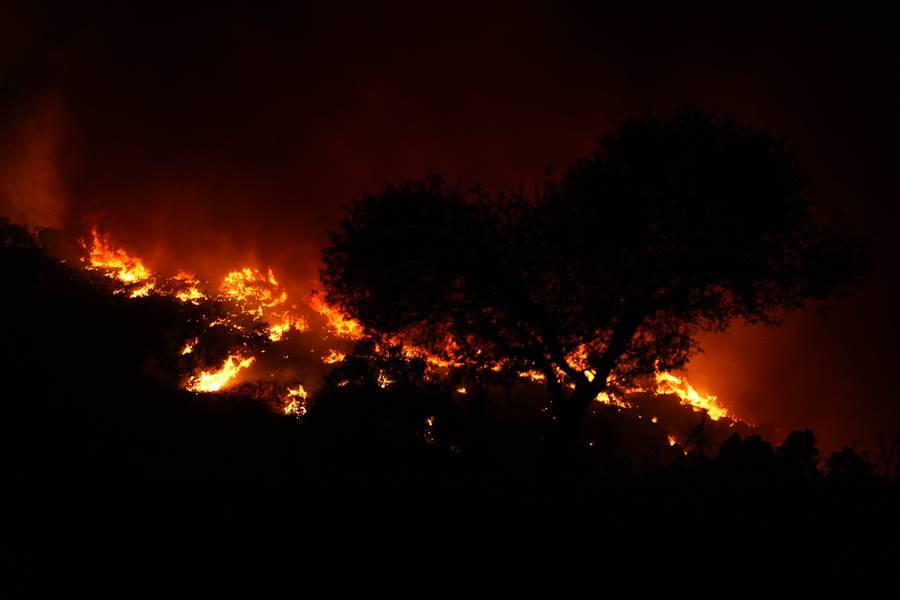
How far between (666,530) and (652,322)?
7.34 meters

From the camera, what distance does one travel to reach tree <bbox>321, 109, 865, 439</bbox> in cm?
1300

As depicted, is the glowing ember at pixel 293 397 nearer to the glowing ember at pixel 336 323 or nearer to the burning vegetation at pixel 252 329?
the burning vegetation at pixel 252 329

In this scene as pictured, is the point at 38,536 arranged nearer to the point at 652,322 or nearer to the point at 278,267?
the point at 652,322

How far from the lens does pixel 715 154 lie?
1313 centimetres

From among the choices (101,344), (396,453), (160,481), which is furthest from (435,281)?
(101,344)

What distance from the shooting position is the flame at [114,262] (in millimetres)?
55500

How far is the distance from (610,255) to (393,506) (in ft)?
25.9

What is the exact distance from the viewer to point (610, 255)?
13.1m

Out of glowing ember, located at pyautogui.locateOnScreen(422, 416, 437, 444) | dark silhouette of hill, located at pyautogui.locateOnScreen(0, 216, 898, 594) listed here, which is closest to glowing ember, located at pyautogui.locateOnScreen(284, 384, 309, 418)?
dark silhouette of hill, located at pyautogui.locateOnScreen(0, 216, 898, 594)

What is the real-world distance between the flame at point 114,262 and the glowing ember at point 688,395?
179ft

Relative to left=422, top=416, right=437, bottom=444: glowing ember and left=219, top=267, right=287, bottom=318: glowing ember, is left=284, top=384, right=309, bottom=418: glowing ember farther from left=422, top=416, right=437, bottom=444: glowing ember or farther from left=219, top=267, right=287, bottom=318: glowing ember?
left=219, top=267, right=287, bottom=318: glowing ember

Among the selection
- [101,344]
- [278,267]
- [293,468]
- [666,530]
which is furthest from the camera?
[278,267]

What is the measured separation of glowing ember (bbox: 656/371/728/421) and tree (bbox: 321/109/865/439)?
1614 inches

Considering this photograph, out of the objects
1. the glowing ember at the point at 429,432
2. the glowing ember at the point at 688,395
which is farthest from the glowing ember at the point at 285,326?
the glowing ember at the point at 688,395
